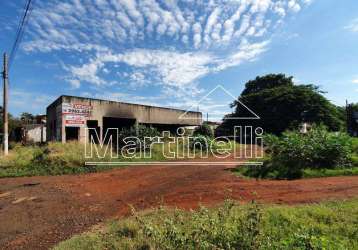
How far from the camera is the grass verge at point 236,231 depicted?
11.6 ft

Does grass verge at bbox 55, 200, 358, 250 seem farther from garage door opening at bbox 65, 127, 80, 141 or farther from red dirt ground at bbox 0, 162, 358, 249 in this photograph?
garage door opening at bbox 65, 127, 80, 141

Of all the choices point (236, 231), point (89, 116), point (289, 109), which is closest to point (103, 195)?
point (236, 231)

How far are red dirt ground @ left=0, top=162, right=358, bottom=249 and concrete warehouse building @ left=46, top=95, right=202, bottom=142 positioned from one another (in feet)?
18.6

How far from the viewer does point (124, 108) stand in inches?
719

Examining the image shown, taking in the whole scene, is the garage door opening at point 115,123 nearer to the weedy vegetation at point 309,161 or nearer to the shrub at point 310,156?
the weedy vegetation at point 309,161

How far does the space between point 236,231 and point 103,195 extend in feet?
13.7

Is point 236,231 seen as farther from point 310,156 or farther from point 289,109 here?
point 289,109

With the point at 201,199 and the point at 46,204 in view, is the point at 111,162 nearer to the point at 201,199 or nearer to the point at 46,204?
the point at 46,204

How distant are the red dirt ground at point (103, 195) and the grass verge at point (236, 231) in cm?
54

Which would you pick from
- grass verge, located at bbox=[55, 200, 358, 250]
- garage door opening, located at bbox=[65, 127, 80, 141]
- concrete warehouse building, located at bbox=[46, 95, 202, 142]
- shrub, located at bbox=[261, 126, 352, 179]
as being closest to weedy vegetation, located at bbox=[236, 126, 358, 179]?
shrub, located at bbox=[261, 126, 352, 179]

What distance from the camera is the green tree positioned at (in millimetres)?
29400

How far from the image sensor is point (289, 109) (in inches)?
1222

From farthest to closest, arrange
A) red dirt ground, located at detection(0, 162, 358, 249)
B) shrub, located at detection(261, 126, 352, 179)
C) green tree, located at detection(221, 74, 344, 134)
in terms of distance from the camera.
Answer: green tree, located at detection(221, 74, 344, 134) → shrub, located at detection(261, 126, 352, 179) → red dirt ground, located at detection(0, 162, 358, 249)

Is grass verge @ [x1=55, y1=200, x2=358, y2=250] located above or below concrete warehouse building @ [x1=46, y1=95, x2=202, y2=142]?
below
